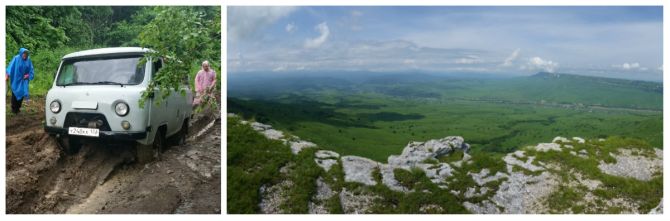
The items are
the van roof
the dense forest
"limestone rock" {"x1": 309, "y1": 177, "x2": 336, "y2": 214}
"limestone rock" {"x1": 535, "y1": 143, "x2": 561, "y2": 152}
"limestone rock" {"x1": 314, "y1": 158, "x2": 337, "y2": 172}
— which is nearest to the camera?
the van roof

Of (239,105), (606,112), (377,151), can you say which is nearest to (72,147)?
(239,105)

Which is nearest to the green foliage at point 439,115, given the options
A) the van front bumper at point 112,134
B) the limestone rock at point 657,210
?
the limestone rock at point 657,210

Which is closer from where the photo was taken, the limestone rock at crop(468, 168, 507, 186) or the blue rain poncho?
the blue rain poncho

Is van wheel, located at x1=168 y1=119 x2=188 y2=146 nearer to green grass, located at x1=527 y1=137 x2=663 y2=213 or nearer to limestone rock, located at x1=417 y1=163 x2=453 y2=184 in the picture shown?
limestone rock, located at x1=417 y1=163 x2=453 y2=184

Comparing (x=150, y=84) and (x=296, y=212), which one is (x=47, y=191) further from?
(x=296, y=212)

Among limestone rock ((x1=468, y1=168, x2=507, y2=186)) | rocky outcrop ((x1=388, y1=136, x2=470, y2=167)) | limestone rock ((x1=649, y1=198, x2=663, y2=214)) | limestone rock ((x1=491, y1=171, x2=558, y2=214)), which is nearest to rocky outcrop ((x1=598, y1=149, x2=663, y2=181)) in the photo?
limestone rock ((x1=649, y1=198, x2=663, y2=214))

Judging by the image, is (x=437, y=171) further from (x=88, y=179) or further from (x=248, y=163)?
(x=88, y=179)
